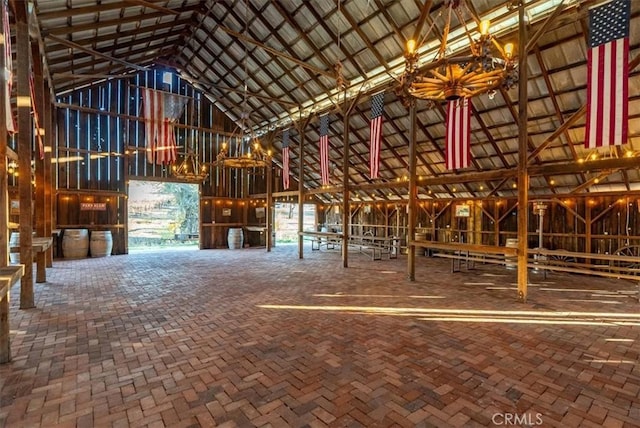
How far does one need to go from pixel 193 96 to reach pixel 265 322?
14.4 metres

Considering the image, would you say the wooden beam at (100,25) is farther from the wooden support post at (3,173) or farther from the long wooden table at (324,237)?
the long wooden table at (324,237)

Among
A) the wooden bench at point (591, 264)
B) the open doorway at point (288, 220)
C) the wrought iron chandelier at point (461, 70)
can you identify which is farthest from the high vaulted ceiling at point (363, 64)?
the open doorway at point (288, 220)

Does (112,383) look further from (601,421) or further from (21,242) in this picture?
(601,421)

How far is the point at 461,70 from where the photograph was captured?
4.77 metres

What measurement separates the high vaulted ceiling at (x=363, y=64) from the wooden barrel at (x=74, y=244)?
5.38 metres

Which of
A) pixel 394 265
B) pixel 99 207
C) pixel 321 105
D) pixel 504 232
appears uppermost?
pixel 321 105

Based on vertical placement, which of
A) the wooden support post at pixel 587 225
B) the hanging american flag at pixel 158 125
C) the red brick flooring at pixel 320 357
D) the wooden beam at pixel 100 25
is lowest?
the red brick flooring at pixel 320 357

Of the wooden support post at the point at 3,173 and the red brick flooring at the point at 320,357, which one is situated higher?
the wooden support post at the point at 3,173

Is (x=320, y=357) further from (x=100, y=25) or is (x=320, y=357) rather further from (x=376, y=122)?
(x=100, y=25)

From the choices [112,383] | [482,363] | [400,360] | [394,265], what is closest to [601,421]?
[482,363]

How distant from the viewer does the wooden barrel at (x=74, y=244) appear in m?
12.6

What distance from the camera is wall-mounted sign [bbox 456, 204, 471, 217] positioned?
45.4ft

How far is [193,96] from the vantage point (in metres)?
16.3

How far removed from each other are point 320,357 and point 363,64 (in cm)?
913
